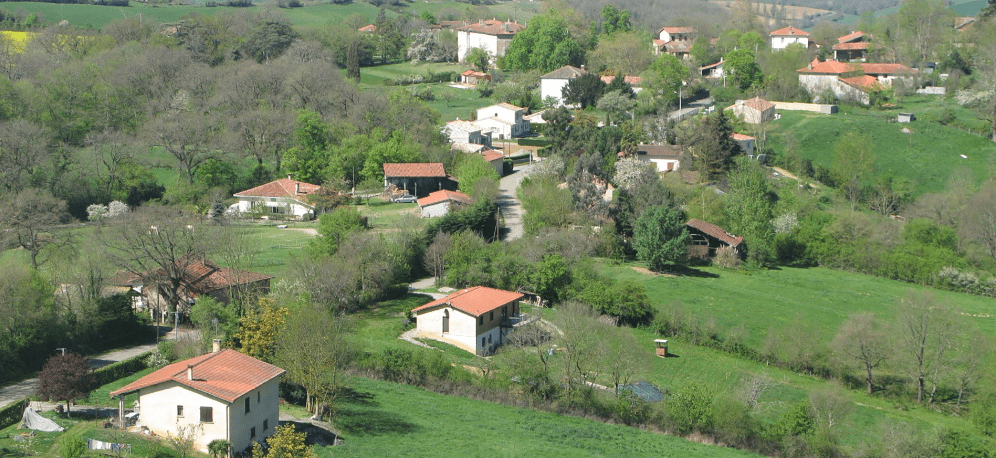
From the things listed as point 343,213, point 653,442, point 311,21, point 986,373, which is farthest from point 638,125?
point 311,21

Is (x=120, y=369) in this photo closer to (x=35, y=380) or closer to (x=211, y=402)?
(x=35, y=380)

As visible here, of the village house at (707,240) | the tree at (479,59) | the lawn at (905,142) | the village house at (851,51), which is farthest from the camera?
the village house at (851,51)

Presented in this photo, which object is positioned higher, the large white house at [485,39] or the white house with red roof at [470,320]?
the large white house at [485,39]

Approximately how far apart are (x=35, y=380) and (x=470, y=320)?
16950 millimetres

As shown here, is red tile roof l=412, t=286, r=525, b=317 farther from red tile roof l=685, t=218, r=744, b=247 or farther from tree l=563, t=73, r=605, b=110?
tree l=563, t=73, r=605, b=110

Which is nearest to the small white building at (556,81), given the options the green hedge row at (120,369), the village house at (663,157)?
the village house at (663,157)

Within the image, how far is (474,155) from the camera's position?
69.1 m

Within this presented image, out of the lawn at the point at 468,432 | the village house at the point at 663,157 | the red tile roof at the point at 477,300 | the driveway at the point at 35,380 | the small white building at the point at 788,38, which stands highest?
the small white building at the point at 788,38

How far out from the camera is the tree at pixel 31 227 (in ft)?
149

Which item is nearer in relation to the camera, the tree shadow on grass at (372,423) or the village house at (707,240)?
the tree shadow on grass at (372,423)

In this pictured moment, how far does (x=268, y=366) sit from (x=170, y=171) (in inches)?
1629

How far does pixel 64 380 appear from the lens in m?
29.5

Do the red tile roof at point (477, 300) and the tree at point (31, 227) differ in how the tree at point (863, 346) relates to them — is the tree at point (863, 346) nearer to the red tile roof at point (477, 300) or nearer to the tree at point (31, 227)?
the red tile roof at point (477, 300)

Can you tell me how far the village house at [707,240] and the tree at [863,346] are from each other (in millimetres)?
15506
